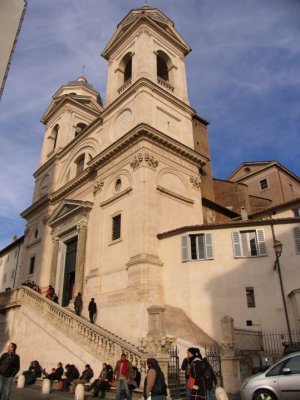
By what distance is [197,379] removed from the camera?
632cm

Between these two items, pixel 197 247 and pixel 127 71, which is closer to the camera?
pixel 197 247

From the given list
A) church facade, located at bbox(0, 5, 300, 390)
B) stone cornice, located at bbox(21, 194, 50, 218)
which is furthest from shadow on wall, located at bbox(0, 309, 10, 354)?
stone cornice, located at bbox(21, 194, 50, 218)

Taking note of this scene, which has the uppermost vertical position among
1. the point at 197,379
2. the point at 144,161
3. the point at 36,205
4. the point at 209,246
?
the point at 36,205

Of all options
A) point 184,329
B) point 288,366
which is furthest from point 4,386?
point 184,329

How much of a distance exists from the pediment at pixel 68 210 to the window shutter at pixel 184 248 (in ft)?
25.4

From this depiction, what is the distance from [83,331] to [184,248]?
251 inches

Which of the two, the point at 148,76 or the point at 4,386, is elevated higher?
the point at 148,76

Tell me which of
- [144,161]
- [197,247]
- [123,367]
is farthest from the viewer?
[144,161]

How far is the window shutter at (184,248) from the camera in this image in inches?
711

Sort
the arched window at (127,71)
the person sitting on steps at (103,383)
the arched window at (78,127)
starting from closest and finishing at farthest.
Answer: the person sitting on steps at (103,383) → the arched window at (127,71) → the arched window at (78,127)

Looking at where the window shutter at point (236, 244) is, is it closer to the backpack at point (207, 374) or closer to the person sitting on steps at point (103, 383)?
the person sitting on steps at point (103, 383)

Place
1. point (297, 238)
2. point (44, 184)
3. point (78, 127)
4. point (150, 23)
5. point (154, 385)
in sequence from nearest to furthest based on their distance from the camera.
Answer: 1. point (154, 385)
2. point (297, 238)
3. point (150, 23)
4. point (44, 184)
5. point (78, 127)

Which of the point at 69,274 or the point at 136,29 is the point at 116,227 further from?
the point at 136,29

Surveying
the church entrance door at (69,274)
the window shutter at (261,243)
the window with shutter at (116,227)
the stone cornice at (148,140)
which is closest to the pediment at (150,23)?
the stone cornice at (148,140)
